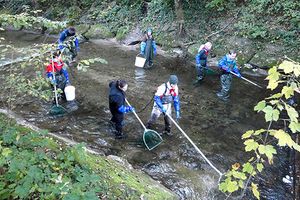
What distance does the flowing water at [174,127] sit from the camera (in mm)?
A: 7637

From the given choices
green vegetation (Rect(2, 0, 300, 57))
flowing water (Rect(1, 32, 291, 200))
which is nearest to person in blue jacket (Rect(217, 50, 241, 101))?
flowing water (Rect(1, 32, 291, 200))

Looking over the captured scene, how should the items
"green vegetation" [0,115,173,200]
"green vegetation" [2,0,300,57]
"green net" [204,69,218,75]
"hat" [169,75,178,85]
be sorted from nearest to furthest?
"green vegetation" [0,115,173,200] → "hat" [169,75,178,85] → "green net" [204,69,218,75] → "green vegetation" [2,0,300,57]

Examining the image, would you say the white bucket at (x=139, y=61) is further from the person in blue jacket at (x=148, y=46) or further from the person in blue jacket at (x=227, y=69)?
the person in blue jacket at (x=227, y=69)

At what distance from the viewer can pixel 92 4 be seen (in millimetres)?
21391

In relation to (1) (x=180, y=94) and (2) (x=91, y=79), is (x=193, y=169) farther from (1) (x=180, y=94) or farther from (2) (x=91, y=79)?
(2) (x=91, y=79)

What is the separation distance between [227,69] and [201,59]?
59.9 inches

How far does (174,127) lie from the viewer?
969cm

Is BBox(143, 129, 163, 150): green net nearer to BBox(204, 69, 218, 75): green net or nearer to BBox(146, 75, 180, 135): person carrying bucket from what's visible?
BBox(146, 75, 180, 135): person carrying bucket

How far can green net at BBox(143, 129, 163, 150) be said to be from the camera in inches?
332

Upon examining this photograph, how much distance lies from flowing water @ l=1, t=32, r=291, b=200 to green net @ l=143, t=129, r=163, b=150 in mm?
142

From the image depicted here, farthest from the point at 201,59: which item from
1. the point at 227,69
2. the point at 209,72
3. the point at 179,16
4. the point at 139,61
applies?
the point at 179,16

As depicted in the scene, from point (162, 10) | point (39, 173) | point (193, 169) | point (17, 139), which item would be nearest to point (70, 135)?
point (193, 169)

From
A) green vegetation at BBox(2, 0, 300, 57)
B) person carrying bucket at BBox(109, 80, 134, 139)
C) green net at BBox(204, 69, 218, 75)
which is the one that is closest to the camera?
person carrying bucket at BBox(109, 80, 134, 139)

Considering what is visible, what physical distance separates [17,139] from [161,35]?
1289cm
